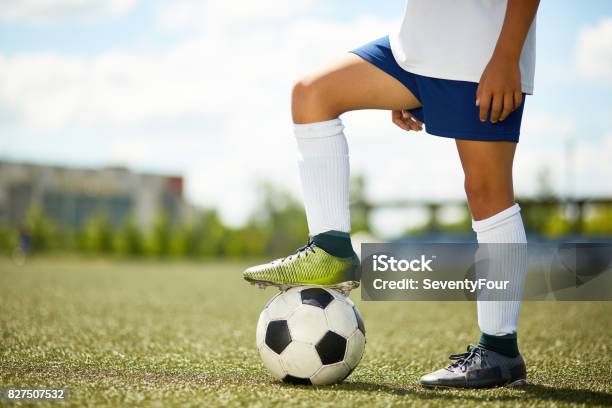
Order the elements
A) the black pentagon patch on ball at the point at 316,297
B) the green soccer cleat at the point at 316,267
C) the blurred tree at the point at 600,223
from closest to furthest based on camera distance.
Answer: the green soccer cleat at the point at 316,267 → the black pentagon patch on ball at the point at 316,297 → the blurred tree at the point at 600,223

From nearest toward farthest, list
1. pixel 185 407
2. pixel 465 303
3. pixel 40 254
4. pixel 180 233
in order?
pixel 185 407, pixel 465 303, pixel 40 254, pixel 180 233

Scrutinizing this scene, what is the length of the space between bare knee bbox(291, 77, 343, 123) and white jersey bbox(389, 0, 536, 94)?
0.29 m

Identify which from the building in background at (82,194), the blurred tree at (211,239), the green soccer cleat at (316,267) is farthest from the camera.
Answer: the building in background at (82,194)

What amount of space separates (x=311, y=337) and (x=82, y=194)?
39.8 meters

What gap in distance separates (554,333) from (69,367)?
10.4 feet

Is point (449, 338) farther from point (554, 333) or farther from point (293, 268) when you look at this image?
point (293, 268)

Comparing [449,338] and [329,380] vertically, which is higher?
[329,380]

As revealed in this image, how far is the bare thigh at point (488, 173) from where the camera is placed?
6.93ft

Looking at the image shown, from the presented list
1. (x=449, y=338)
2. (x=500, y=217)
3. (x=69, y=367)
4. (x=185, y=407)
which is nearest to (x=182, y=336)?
(x=69, y=367)

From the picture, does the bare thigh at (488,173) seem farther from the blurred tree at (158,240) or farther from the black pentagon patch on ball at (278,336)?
the blurred tree at (158,240)

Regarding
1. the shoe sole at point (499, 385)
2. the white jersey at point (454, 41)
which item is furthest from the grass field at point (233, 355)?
the white jersey at point (454, 41)

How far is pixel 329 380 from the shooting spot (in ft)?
7.43

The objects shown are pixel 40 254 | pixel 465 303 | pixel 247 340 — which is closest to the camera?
pixel 247 340

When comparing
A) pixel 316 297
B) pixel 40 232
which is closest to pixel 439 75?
pixel 316 297
